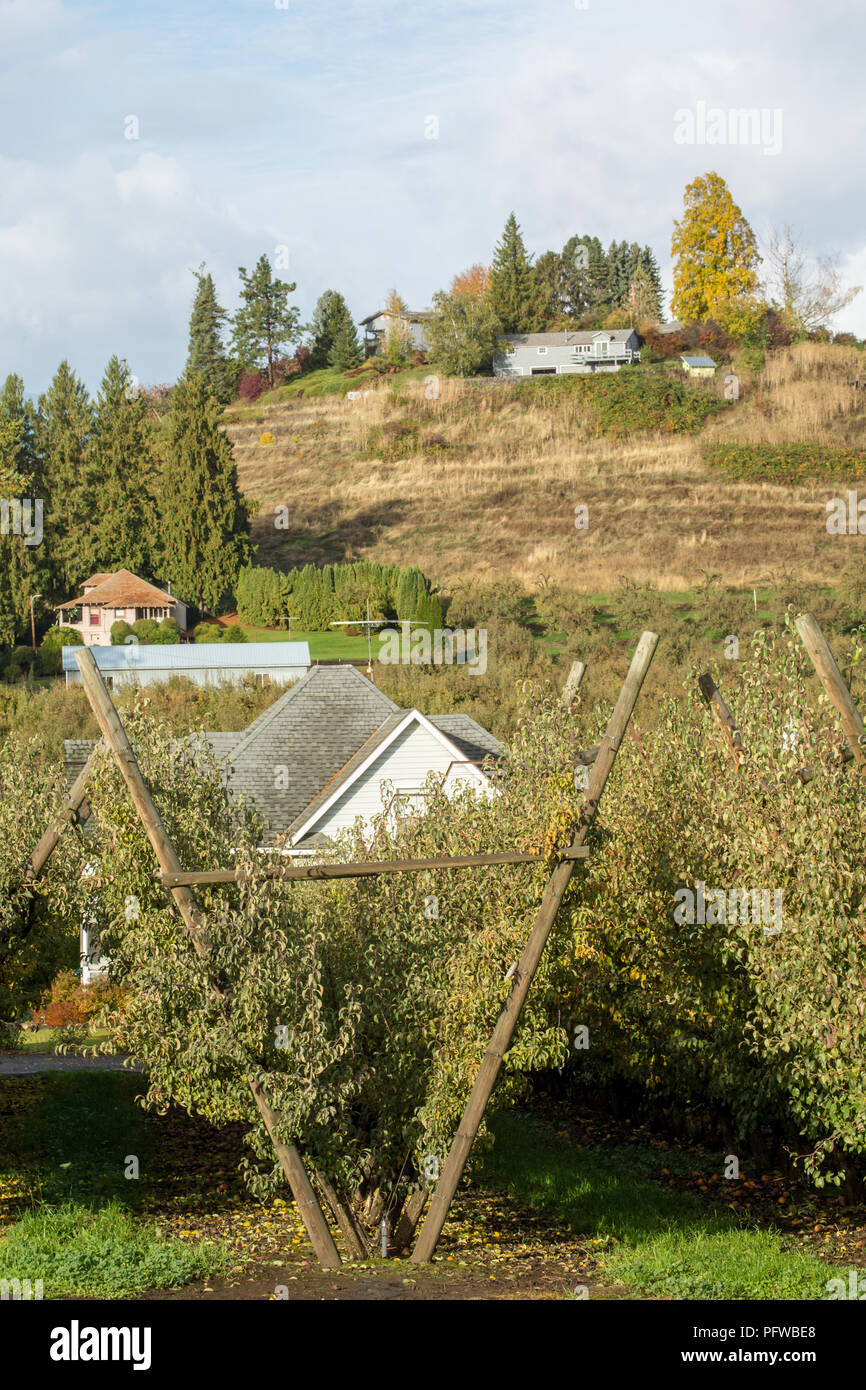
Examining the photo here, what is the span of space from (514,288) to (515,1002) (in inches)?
4762

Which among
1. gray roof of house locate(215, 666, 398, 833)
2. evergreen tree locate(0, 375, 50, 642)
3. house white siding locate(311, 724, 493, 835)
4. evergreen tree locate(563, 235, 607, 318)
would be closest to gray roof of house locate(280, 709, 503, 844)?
house white siding locate(311, 724, 493, 835)

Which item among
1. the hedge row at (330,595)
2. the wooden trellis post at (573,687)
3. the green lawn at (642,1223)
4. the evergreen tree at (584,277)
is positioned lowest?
the green lawn at (642,1223)

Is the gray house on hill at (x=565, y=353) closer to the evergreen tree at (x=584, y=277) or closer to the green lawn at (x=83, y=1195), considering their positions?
the evergreen tree at (x=584, y=277)

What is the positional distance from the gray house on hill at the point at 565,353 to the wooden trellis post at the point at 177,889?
348ft

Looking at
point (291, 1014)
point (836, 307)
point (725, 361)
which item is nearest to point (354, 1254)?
point (291, 1014)

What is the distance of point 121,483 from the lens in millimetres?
72938

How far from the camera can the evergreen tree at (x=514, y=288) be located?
398 ft

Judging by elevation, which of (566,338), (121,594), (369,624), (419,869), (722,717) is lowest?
(419,869)

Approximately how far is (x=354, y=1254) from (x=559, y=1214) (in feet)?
10.8

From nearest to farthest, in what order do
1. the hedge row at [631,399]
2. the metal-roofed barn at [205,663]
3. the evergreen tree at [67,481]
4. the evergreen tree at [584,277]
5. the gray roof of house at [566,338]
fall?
the metal-roofed barn at [205,663], the evergreen tree at [67,481], the hedge row at [631,399], the gray roof of house at [566,338], the evergreen tree at [584,277]

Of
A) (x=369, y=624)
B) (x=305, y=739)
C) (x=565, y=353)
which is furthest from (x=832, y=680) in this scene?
(x=565, y=353)

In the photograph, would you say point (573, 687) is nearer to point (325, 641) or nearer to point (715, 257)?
point (325, 641)

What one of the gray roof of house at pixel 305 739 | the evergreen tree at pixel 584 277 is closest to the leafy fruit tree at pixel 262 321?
the evergreen tree at pixel 584 277
